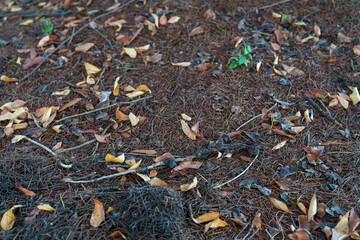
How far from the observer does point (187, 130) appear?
211cm

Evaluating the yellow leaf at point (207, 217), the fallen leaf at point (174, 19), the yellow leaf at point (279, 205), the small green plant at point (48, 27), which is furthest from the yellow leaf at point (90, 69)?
the yellow leaf at point (279, 205)

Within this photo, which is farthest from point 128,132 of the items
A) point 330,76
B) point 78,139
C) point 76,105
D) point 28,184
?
point 330,76

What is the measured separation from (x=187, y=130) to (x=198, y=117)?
0.53ft

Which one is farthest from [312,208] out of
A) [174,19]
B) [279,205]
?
[174,19]

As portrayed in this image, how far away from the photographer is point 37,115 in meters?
2.26

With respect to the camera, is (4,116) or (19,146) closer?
(19,146)

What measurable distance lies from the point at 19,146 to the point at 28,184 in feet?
1.31

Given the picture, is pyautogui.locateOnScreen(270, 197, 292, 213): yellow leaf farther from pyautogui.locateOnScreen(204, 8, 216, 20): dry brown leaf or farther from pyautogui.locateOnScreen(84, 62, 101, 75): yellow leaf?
pyautogui.locateOnScreen(204, 8, 216, 20): dry brown leaf

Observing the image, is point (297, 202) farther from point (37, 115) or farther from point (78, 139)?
point (37, 115)

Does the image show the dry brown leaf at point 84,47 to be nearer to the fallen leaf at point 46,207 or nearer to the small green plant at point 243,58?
the small green plant at point 243,58

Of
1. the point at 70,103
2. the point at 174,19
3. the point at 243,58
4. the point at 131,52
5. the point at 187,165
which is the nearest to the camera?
the point at 187,165

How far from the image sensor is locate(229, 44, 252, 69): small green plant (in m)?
2.48

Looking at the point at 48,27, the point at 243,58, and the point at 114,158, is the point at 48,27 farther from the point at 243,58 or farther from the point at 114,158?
the point at 243,58

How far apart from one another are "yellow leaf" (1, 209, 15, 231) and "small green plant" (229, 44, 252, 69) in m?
1.92
